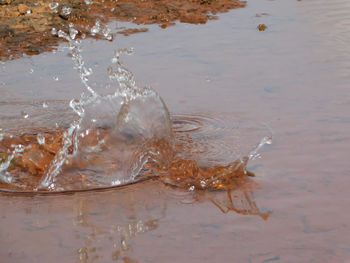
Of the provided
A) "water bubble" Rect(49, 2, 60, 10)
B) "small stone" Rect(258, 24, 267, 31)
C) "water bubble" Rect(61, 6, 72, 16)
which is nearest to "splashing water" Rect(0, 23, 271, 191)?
"small stone" Rect(258, 24, 267, 31)

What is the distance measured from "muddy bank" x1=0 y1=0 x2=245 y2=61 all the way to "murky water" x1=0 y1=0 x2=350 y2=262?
2.12ft

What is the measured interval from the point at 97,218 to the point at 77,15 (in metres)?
5.68

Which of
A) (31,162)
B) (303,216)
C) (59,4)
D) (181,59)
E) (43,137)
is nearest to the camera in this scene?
(303,216)

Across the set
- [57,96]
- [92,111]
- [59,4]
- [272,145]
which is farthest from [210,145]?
[59,4]

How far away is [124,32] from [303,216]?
5042 millimetres

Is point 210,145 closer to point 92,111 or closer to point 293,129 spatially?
point 293,129

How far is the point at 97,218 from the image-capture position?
3.25 meters

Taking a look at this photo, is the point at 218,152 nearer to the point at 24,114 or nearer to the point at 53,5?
the point at 24,114

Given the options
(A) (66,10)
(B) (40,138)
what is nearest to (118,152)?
(B) (40,138)

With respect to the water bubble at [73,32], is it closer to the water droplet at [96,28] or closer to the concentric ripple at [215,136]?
the water droplet at [96,28]

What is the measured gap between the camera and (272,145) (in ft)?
13.4

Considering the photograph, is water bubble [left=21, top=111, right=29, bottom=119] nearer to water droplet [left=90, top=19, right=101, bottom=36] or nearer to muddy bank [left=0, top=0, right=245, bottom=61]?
muddy bank [left=0, top=0, right=245, bottom=61]

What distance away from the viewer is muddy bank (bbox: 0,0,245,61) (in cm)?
740

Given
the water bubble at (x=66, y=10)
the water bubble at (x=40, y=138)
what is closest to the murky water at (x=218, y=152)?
the water bubble at (x=40, y=138)
